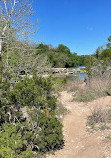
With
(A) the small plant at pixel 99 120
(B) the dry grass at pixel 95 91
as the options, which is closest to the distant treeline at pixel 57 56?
(B) the dry grass at pixel 95 91

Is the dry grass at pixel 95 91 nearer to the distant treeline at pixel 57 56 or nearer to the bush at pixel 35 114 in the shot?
the bush at pixel 35 114

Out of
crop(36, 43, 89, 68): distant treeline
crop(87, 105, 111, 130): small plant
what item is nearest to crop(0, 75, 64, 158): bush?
crop(87, 105, 111, 130): small plant

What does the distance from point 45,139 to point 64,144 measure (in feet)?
2.82

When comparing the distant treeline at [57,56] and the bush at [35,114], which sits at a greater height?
the distant treeline at [57,56]

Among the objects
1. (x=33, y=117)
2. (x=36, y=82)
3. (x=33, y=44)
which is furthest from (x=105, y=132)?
(x=33, y=44)

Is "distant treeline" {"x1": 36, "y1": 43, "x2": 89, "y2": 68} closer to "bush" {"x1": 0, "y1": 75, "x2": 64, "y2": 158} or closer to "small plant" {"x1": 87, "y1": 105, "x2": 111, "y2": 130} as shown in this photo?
"small plant" {"x1": 87, "y1": 105, "x2": 111, "y2": 130}

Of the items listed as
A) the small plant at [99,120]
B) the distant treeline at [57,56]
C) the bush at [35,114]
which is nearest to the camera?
the bush at [35,114]

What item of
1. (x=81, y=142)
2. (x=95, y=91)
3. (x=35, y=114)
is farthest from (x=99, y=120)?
(x=95, y=91)

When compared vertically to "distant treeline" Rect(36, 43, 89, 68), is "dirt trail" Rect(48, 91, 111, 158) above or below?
below

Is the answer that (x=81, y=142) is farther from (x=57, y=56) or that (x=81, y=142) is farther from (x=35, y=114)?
Result: (x=57, y=56)

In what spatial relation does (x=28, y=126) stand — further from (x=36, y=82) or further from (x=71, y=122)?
(x=71, y=122)

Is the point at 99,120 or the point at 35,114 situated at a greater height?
the point at 35,114

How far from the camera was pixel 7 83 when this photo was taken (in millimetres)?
2875

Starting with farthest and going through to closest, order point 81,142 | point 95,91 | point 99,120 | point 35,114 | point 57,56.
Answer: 1. point 57,56
2. point 95,91
3. point 99,120
4. point 81,142
5. point 35,114
